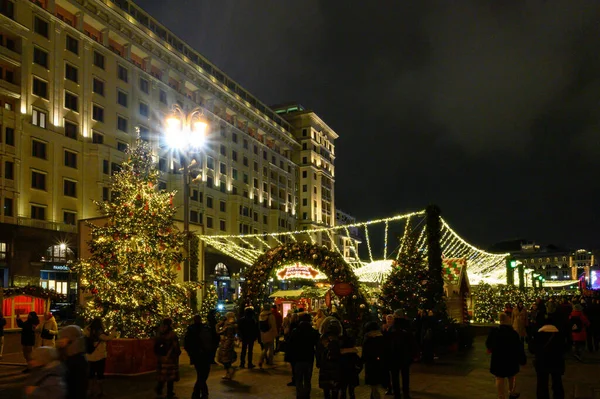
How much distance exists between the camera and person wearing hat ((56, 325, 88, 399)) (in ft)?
19.1

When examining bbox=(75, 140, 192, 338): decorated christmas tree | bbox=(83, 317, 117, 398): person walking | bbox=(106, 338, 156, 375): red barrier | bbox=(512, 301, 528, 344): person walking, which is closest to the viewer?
bbox=(83, 317, 117, 398): person walking

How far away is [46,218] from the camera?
3997cm

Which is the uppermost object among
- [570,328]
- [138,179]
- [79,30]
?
[79,30]

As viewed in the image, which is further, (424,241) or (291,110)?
(291,110)

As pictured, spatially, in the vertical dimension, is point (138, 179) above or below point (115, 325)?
above

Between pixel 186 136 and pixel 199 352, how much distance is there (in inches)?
350

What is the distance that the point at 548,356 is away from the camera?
998 centimetres

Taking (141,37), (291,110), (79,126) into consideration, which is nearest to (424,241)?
(79,126)

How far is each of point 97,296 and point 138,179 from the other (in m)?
3.11

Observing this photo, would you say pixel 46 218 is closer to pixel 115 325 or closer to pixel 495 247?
pixel 115 325

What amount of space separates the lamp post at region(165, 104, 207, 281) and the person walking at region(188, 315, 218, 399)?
5916mm

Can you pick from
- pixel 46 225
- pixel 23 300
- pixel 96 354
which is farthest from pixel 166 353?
pixel 46 225

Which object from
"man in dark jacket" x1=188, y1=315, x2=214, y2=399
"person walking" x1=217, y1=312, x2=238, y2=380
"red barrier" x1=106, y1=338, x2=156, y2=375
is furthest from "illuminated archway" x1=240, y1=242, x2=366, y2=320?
"man in dark jacket" x1=188, y1=315, x2=214, y2=399

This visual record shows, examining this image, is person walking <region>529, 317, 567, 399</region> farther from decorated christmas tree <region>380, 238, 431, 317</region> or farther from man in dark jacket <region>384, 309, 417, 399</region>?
decorated christmas tree <region>380, 238, 431, 317</region>
